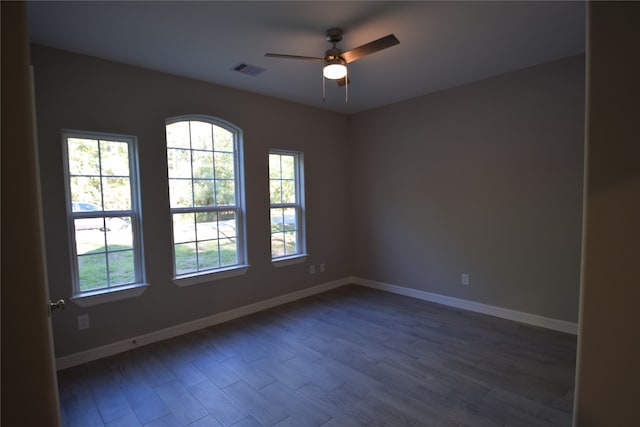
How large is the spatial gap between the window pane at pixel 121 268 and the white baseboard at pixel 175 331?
22.4 inches

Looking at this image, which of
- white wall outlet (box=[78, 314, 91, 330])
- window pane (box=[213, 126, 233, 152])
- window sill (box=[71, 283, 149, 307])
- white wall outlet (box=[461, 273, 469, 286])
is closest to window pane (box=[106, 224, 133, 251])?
window sill (box=[71, 283, 149, 307])

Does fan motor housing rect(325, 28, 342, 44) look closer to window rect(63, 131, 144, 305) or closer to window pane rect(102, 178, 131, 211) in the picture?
window rect(63, 131, 144, 305)

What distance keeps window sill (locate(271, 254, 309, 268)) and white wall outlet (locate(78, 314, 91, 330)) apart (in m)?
2.01

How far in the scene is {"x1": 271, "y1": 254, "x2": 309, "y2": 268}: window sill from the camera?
4.14m

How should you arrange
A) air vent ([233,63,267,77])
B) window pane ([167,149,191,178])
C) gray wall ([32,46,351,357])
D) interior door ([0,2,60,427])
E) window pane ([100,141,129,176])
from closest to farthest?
1. interior door ([0,2,60,427])
2. gray wall ([32,46,351,357])
3. window pane ([100,141,129,176])
4. air vent ([233,63,267,77])
5. window pane ([167,149,191,178])

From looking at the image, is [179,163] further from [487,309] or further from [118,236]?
[487,309]

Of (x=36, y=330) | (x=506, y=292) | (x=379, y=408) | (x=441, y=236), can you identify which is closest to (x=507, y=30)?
(x=441, y=236)

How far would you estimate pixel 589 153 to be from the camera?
1048mm

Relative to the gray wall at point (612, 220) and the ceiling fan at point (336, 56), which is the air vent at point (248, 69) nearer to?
the ceiling fan at point (336, 56)

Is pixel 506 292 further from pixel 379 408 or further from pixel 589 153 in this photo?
pixel 589 153

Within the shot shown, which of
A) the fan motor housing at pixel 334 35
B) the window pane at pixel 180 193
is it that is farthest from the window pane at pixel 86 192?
the fan motor housing at pixel 334 35

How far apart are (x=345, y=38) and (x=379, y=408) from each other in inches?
111

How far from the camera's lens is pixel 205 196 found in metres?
3.55

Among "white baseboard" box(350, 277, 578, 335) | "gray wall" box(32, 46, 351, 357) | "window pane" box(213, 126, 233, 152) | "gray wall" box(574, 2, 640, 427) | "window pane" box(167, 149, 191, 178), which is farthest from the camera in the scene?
"window pane" box(213, 126, 233, 152)
